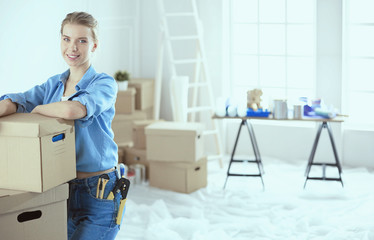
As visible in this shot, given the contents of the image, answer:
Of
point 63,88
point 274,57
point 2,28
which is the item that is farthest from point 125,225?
point 274,57

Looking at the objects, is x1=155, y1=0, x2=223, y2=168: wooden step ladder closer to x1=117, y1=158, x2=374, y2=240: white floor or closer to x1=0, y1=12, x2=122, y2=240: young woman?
x1=117, y1=158, x2=374, y2=240: white floor

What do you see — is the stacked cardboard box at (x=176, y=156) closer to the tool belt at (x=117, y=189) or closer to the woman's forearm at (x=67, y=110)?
the tool belt at (x=117, y=189)

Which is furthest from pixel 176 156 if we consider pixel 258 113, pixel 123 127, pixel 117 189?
pixel 117 189

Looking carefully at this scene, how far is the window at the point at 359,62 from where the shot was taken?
605 cm

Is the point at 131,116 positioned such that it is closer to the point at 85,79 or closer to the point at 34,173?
the point at 85,79

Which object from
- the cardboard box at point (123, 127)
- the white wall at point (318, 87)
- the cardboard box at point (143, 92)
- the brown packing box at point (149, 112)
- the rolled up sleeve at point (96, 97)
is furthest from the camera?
the brown packing box at point (149, 112)

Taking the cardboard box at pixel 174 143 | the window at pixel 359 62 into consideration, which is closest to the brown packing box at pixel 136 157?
the cardboard box at pixel 174 143

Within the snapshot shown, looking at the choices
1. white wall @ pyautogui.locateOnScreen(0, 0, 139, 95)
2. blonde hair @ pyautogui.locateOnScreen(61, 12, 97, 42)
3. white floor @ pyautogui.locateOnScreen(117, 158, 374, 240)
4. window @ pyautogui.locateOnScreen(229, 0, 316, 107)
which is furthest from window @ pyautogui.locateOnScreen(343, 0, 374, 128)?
blonde hair @ pyautogui.locateOnScreen(61, 12, 97, 42)

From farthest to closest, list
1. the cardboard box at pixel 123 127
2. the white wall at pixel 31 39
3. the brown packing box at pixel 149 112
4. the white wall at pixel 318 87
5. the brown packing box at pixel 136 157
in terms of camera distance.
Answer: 1. the brown packing box at pixel 149 112
2. the white wall at pixel 318 87
3. the cardboard box at pixel 123 127
4. the brown packing box at pixel 136 157
5. the white wall at pixel 31 39

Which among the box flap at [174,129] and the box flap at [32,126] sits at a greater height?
the box flap at [32,126]

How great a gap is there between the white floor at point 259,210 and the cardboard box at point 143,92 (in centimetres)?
112

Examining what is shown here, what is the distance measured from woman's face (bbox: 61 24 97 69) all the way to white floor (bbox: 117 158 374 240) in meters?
1.95

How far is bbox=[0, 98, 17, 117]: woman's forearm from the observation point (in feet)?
8.17

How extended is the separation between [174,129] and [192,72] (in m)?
1.65
